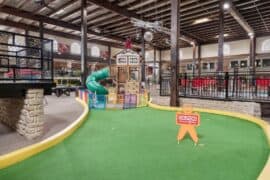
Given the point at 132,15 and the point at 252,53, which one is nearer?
the point at 132,15

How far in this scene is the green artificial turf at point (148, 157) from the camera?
2236 millimetres

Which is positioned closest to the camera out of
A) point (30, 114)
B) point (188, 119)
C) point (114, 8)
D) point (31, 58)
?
point (188, 119)

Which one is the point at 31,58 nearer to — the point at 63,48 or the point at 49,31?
the point at 49,31

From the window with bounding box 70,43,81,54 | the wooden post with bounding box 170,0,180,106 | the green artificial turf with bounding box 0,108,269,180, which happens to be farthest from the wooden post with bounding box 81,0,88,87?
the window with bounding box 70,43,81,54

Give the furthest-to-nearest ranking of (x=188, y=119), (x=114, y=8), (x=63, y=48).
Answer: (x=63, y=48)
(x=114, y=8)
(x=188, y=119)

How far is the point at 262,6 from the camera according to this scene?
36.0ft

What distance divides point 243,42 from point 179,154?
1798cm

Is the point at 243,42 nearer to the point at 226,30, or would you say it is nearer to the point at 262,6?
the point at 226,30

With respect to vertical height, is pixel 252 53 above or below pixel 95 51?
below

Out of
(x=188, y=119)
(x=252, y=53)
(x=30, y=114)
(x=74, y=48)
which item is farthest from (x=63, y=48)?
(x=188, y=119)

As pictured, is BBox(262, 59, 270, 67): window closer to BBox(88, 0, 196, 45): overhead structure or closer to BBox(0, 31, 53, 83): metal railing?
BBox(88, 0, 196, 45): overhead structure

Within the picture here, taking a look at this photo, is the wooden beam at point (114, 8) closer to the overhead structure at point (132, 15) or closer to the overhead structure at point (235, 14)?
the overhead structure at point (132, 15)

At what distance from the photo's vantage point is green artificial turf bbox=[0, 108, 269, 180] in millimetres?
2236

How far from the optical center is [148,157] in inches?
107
